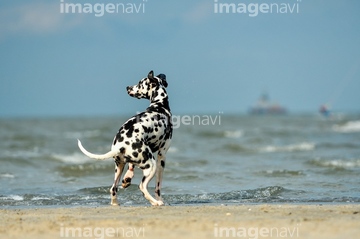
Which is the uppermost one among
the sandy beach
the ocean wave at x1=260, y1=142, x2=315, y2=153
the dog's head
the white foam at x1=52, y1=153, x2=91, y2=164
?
the dog's head

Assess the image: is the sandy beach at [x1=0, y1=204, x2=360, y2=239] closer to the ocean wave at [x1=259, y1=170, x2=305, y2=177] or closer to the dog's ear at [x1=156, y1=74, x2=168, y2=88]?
the dog's ear at [x1=156, y1=74, x2=168, y2=88]

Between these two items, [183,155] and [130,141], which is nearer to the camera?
[130,141]

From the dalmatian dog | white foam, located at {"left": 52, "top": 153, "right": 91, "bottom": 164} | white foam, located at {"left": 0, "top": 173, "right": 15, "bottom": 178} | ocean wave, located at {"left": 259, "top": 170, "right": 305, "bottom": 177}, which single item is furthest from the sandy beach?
white foam, located at {"left": 52, "top": 153, "right": 91, "bottom": 164}

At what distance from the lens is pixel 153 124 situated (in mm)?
10922

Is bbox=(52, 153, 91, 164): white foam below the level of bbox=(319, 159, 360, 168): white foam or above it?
above

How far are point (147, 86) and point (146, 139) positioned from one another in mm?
1109

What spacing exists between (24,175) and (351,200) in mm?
8590

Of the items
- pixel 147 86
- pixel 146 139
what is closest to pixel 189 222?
pixel 146 139

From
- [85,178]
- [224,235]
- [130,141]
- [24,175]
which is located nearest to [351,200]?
[130,141]

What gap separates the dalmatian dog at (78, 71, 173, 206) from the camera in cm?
1071

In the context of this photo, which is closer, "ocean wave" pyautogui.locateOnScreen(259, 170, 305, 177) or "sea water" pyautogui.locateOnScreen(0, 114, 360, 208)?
"sea water" pyautogui.locateOnScreen(0, 114, 360, 208)

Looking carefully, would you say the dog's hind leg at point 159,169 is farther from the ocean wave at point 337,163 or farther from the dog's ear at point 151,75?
the ocean wave at point 337,163

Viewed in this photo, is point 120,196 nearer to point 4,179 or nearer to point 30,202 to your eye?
point 30,202

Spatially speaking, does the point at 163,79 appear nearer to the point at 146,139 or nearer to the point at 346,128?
the point at 146,139
